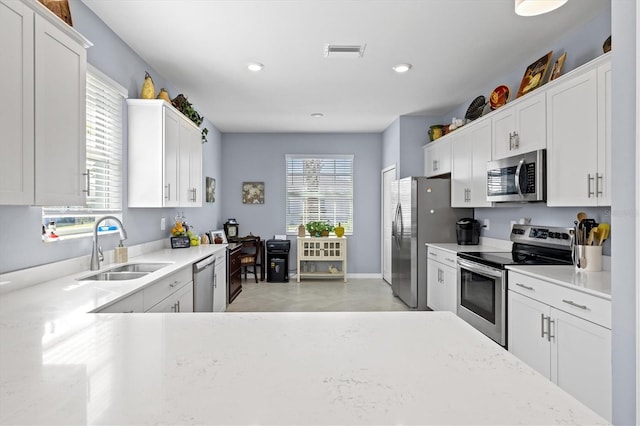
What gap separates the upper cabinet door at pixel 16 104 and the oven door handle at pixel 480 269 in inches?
120

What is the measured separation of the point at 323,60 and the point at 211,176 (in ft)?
10.9

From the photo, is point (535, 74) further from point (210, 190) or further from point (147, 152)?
point (210, 190)

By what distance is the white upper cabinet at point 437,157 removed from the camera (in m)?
4.90

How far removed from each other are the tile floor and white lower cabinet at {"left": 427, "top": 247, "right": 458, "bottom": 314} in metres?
0.56

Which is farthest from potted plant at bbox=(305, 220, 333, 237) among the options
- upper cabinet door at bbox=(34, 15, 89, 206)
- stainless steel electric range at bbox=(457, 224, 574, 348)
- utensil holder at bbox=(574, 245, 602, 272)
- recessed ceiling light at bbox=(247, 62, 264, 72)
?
upper cabinet door at bbox=(34, 15, 89, 206)

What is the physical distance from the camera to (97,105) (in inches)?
113

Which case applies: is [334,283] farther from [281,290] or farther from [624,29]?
[624,29]

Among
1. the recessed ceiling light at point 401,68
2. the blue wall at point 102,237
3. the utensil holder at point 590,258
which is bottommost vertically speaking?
the utensil holder at point 590,258

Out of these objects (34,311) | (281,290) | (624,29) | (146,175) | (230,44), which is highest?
(230,44)

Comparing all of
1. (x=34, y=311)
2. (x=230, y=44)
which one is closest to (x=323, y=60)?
(x=230, y=44)

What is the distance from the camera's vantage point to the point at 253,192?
7.02 meters

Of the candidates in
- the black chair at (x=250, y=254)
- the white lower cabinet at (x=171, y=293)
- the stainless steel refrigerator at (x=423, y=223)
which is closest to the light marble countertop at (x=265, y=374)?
the white lower cabinet at (x=171, y=293)

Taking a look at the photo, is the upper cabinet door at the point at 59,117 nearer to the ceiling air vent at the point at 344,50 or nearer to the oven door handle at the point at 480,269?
the ceiling air vent at the point at 344,50

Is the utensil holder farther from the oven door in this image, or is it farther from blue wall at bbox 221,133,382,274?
blue wall at bbox 221,133,382,274
